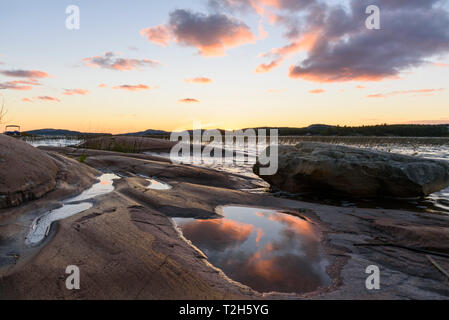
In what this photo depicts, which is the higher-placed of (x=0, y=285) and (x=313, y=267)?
(x=0, y=285)

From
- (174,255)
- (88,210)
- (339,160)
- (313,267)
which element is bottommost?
(313,267)

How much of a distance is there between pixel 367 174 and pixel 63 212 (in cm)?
584

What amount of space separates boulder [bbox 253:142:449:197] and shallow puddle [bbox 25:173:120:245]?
4.44 meters

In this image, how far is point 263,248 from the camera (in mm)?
2803

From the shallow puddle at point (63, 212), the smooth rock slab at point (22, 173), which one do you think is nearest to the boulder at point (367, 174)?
the shallow puddle at point (63, 212)

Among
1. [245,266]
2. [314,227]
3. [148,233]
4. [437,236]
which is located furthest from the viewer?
[314,227]

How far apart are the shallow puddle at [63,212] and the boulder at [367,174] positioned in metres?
4.44

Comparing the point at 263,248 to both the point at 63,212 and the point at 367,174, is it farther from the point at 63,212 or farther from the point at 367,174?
the point at 367,174

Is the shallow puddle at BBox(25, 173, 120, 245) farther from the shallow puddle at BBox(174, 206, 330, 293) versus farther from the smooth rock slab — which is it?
the shallow puddle at BBox(174, 206, 330, 293)

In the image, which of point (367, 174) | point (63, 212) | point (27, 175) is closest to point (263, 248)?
point (63, 212)

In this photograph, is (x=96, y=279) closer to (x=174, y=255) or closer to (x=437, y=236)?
(x=174, y=255)

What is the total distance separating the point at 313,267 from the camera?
247 centimetres
